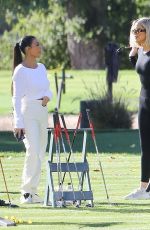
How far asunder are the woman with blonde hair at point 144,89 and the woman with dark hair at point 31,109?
3.73ft

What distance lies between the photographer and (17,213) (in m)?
12.2

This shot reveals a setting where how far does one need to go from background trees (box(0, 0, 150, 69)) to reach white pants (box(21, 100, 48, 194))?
4099 cm

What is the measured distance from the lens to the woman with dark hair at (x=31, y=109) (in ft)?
43.1

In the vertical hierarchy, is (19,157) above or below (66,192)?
below

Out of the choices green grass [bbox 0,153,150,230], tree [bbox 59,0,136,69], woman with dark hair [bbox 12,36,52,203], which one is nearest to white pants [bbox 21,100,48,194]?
woman with dark hair [bbox 12,36,52,203]

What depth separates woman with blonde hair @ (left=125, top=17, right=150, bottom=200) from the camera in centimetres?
1343

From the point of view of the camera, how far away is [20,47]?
1341 cm

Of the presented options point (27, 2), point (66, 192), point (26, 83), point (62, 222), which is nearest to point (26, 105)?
point (26, 83)

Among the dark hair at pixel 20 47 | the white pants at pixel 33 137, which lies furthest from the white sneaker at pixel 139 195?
the dark hair at pixel 20 47

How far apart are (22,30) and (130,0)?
6.56 m

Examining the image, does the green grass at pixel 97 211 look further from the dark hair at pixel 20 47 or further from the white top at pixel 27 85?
the dark hair at pixel 20 47

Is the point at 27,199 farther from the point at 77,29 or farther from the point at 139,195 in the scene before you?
the point at 77,29

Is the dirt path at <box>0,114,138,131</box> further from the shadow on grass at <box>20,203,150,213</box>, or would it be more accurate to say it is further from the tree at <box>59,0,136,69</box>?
the tree at <box>59,0,136,69</box>

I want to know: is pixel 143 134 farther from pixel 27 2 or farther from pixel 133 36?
pixel 27 2
